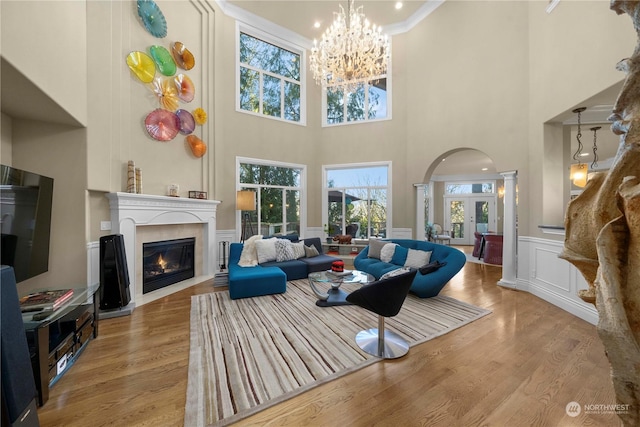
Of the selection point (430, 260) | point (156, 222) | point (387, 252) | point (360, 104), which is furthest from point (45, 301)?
point (360, 104)

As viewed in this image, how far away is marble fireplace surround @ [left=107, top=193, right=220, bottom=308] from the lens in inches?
131

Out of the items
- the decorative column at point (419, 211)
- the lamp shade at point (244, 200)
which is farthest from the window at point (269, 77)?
the decorative column at point (419, 211)

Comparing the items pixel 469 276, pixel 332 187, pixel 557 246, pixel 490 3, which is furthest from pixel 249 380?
pixel 490 3

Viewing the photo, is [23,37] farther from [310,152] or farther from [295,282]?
[310,152]

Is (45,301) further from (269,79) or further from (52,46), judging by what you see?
(269,79)

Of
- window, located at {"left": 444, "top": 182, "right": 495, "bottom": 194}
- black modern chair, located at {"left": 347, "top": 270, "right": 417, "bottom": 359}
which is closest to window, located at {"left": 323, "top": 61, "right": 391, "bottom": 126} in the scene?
black modern chair, located at {"left": 347, "top": 270, "right": 417, "bottom": 359}

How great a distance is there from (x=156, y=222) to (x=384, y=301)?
3.51 metres

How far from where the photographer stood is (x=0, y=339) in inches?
47.0

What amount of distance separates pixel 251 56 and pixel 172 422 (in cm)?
648

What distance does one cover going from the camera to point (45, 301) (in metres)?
2.07

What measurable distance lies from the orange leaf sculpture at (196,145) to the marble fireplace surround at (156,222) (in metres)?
0.88

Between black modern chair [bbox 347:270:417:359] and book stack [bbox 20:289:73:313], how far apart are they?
2409 mm

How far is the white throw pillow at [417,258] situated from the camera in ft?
13.1

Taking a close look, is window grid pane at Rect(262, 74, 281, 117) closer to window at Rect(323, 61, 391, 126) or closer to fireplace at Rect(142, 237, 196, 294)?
window at Rect(323, 61, 391, 126)
